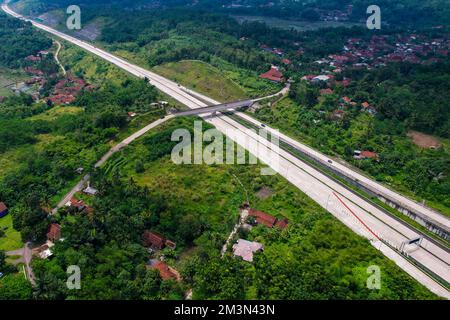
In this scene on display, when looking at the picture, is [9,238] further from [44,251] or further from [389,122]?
[389,122]

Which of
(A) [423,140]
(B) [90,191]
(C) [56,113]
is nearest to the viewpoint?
(B) [90,191]

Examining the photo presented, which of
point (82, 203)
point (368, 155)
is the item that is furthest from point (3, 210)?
point (368, 155)

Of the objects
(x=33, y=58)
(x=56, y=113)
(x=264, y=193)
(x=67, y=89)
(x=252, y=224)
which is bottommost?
(x=252, y=224)

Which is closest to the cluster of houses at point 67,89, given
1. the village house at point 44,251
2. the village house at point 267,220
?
the village house at point 44,251

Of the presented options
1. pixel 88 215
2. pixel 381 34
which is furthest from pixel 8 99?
pixel 381 34

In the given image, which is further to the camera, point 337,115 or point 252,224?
point 337,115

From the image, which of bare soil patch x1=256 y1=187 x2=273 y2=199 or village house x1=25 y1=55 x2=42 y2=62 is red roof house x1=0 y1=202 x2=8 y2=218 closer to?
bare soil patch x1=256 y1=187 x2=273 y2=199

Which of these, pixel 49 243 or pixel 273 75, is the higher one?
pixel 273 75

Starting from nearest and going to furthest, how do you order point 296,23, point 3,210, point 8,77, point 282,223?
1. point 282,223
2. point 3,210
3. point 8,77
4. point 296,23
